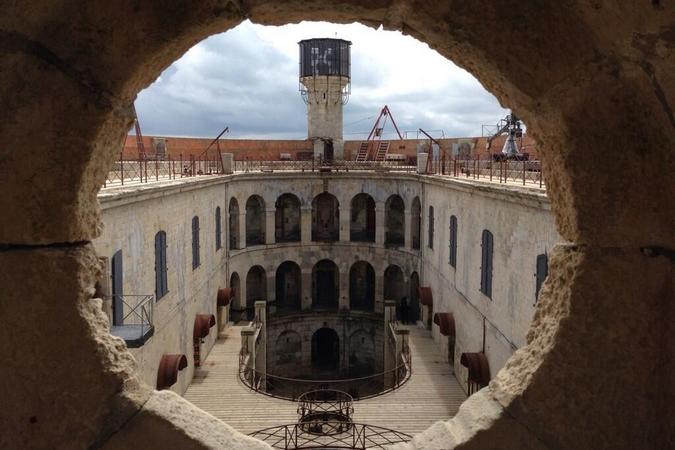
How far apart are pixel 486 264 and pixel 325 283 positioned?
19802 mm

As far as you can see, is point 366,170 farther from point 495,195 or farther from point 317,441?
point 317,441

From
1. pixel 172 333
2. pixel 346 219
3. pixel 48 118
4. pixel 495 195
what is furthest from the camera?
pixel 346 219

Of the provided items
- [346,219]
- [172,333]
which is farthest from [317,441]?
[346,219]

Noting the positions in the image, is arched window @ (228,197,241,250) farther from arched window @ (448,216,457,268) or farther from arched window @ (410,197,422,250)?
arched window @ (448,216,457,268)

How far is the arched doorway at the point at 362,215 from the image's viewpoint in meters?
35.3

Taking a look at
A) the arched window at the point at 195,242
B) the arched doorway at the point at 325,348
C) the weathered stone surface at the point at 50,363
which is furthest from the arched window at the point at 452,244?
the weathered stone surface at the point at 50,363

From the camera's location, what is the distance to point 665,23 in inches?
109

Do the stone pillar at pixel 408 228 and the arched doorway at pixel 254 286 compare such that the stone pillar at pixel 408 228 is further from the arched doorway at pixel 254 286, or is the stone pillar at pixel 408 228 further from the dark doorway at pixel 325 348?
the arched doorway at pixel 254 286

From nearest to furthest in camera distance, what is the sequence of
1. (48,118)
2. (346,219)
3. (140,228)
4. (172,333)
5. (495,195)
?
(48,118) < (140,228) < (495,195) < (172,333) < (346,219)

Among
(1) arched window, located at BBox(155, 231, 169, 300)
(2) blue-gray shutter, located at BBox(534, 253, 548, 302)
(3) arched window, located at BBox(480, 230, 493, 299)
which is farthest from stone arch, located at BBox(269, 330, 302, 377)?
(2) blue-gray shutter, located at BBox(534, 253, 548, 302)

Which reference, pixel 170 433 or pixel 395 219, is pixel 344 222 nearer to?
pixel 395 219

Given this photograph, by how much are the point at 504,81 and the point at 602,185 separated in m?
0.75

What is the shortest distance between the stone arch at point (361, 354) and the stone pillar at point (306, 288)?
2948 mm

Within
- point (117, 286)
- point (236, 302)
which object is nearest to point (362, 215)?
point (236, 302)
